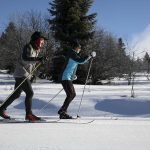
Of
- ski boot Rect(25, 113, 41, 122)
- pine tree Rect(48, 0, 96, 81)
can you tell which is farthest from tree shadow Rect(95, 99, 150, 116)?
pine tree Rect(48, 0, 96, 81)

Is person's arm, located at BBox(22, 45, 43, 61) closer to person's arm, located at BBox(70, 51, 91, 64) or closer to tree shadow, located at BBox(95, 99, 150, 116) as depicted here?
person's arm, located at BBox(70, 51, 91, 64)

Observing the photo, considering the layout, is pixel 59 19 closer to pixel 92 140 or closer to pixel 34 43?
pixel 34 43

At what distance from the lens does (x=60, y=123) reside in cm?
733

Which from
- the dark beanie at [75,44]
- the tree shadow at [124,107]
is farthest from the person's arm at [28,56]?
the tree shadow at [124,107]

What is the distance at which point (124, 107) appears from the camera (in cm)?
1383

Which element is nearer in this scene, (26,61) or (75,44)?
(26,61)

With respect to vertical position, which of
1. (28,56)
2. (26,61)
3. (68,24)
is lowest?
(26,61)

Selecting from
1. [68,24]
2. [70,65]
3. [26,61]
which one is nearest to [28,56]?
[26,61]

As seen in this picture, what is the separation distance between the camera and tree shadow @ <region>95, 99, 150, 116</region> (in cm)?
1336

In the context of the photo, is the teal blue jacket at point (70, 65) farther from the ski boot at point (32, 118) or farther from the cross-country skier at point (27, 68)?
the ski boot at point (32, 118)

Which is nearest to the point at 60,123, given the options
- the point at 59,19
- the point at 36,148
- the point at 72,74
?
the point at 72,74

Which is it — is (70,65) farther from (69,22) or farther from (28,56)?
(69,22)

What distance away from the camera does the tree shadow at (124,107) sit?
43.8 feet

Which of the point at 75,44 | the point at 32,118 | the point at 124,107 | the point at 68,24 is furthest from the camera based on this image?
the point at 68,24
